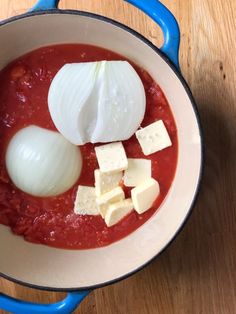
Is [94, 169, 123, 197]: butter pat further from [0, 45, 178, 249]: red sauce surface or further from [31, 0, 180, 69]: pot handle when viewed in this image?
[31, 0, 180, 69]: pot handle

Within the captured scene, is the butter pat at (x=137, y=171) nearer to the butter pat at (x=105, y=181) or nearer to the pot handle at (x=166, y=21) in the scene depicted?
the butter pat at (x=105, y=181)

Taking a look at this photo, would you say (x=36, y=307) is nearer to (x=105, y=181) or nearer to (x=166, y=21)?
(x=105, y=181)

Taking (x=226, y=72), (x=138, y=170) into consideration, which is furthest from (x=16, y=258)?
(x=226, y=72)

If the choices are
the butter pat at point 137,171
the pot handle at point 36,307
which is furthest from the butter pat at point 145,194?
the pot handle at point 36,307

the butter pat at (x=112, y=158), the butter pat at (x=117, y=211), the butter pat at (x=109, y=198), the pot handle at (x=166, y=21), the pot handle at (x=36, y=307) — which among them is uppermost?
the pot handle at (x=166, y=21)

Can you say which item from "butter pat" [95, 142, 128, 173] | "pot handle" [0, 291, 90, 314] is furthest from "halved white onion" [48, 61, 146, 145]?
"pot handle" [0, 291, 90, 314]

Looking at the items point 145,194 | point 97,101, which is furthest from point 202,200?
point 97,101
